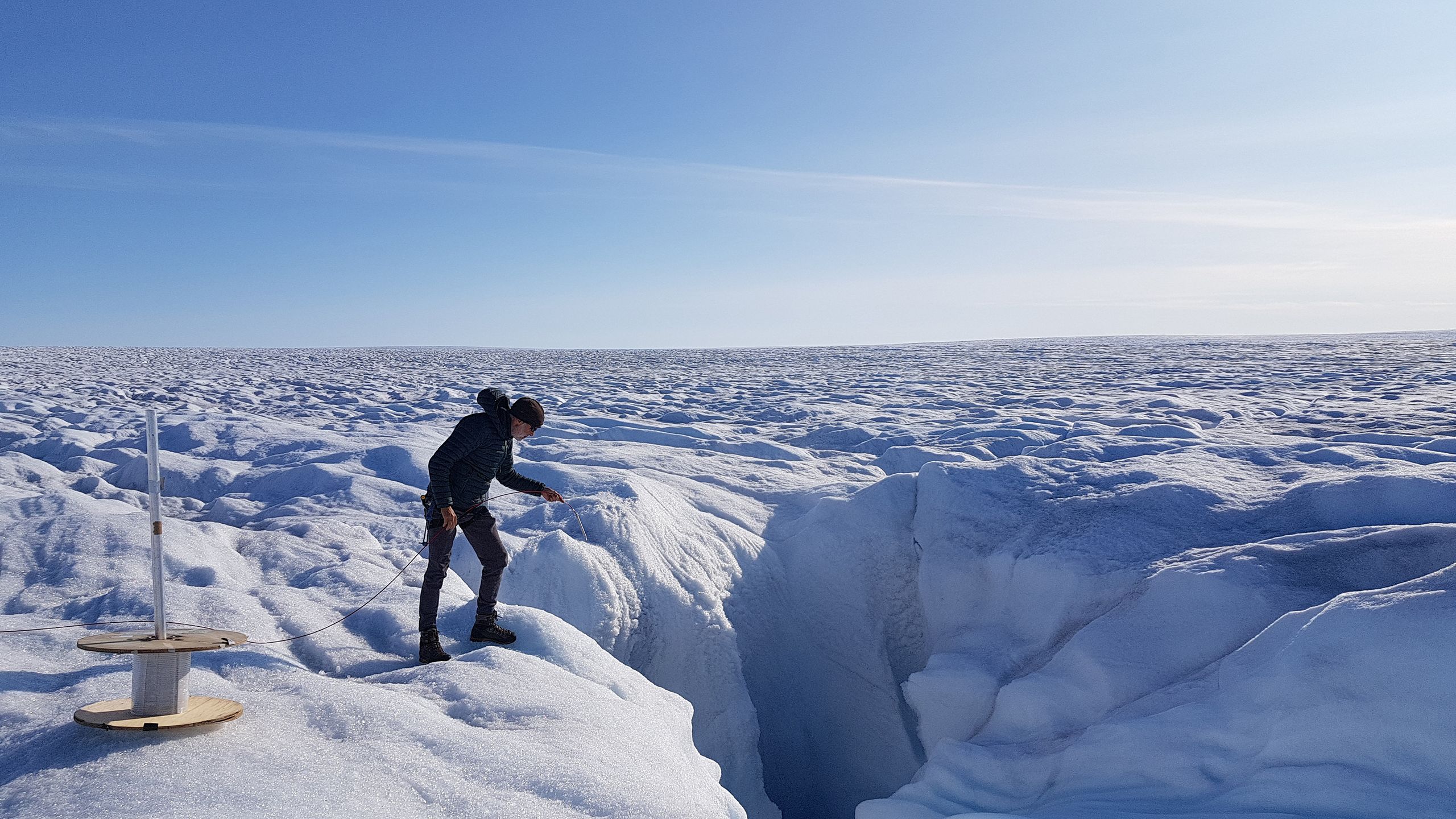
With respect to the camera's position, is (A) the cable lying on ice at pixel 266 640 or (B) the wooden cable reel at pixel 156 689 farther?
(A) the cable lying on ice at pixel 266 640

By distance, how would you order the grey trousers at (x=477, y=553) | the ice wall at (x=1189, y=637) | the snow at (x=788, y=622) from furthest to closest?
the grey trousers at (x=477, y=553) → the ice wall at (x=1189, y=637) → the snow at (x=788, y=622)

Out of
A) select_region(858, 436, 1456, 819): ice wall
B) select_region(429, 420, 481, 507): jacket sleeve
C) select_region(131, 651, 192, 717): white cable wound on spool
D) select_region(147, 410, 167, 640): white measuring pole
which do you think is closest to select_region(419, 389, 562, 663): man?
select_region(429, 420, 481, 507): jacket sleeve

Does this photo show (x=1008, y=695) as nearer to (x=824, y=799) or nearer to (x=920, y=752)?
(x=920, y=752)

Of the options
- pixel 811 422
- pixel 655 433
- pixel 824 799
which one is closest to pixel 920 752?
pixel 824 799

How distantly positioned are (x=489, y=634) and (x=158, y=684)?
4.76 feet

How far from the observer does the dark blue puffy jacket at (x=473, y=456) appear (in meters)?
3.68

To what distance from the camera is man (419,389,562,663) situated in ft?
12.1

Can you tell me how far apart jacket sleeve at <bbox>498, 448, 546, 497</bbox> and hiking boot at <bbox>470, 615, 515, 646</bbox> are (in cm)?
60

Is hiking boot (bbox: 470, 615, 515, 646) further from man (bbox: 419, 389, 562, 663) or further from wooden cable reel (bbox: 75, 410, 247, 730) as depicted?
wooden cable reel (bbox: 75, 410, 247, 730)

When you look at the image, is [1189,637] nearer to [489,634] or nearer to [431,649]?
[489,634]

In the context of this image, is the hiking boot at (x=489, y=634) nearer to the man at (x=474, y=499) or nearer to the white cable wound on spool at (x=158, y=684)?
the man at (x=474, y=499)

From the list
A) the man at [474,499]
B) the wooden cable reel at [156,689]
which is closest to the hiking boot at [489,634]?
the man at [474,499]

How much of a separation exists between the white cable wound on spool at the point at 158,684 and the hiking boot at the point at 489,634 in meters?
1.37

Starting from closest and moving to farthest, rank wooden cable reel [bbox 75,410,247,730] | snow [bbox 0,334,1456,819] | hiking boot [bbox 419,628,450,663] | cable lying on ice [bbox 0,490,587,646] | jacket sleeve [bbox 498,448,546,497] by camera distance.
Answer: wooden cable reel [bbox 75,410,247,730] → snow [bbox 0,334,1456,819] → cable lying on ice [bbox 0,490,587,646] → hiking boot [bbox 419,628,450,663] → jacket sleeve [bbox 498,448,546,497]
